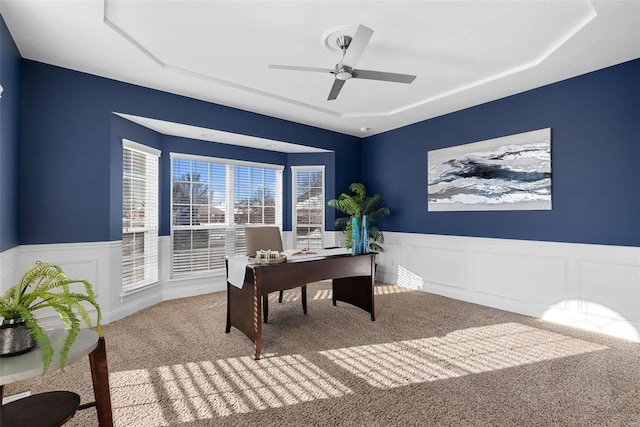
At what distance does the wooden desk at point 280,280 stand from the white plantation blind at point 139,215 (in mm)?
1628

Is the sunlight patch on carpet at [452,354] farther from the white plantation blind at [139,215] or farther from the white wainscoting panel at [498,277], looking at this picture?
the white plantation blind at [139,215]

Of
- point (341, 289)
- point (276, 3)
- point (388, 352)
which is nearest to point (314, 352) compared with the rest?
point (388, 352)

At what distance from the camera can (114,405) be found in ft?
6.44

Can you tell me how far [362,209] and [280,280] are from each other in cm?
291

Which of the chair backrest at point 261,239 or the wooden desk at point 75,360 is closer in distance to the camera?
the wooden desk at point 75,360

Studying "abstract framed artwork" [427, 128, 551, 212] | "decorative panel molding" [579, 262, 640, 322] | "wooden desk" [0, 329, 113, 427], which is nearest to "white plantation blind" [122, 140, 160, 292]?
"wooden desk" [0, 329, 113, 427]

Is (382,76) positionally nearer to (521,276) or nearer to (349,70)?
(349,70)

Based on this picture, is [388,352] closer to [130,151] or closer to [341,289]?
[341,289]

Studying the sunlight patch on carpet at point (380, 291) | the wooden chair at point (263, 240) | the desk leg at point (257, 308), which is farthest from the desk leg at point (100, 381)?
the sunlight patch on carpet at point (380, 291)

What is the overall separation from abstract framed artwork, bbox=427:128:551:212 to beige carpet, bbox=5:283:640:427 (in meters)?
1.46

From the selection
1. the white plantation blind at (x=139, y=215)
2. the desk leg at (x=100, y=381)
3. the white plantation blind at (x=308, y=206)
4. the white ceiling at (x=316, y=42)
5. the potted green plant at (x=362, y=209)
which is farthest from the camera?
the white plantation blind at (x=308, y=206)

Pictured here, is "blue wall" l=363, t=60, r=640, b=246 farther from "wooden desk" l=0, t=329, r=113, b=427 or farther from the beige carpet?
"wooden desk" l=0, t=329, r=113, b=427

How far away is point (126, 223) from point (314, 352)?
9.17 feet

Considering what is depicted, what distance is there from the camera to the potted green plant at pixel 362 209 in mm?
5340
